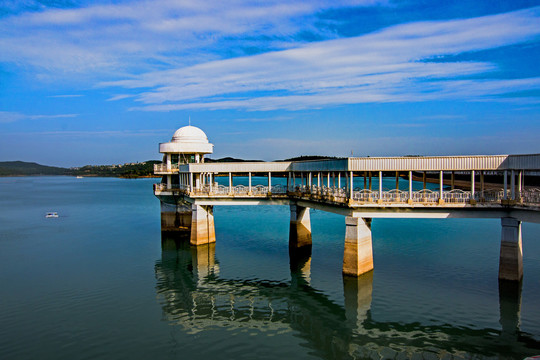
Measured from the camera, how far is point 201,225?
1732 inches

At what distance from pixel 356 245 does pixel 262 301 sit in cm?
767

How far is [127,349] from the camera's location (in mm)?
20844

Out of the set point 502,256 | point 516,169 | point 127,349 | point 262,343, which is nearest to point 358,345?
point 262,343

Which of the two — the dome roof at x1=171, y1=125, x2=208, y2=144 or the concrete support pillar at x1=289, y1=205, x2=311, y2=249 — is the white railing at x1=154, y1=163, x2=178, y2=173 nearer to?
the dome roof at x1=171, y1=125, x2=208, y2=144

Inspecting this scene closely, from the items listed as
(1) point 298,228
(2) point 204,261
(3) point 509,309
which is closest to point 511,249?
(3) point 509,309

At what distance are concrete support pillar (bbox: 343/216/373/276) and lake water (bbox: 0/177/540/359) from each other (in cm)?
102

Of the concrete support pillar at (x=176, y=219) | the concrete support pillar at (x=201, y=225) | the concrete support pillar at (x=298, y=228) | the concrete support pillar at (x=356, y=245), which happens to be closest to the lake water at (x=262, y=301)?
the concrete support pillar at (x=356, y=245)

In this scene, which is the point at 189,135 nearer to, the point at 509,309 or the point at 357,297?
the point at 357,297

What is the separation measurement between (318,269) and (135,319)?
15.8 metres

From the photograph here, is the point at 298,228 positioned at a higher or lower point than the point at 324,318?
higher

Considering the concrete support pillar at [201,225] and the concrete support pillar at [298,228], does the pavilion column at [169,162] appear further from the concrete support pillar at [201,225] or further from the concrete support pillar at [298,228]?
the concrete support pillar at [298,228]

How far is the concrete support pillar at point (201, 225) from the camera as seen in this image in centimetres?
4353

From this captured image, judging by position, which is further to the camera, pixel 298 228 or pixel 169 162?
pixel 169 162

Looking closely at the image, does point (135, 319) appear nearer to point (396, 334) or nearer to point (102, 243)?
point (396, 334)
